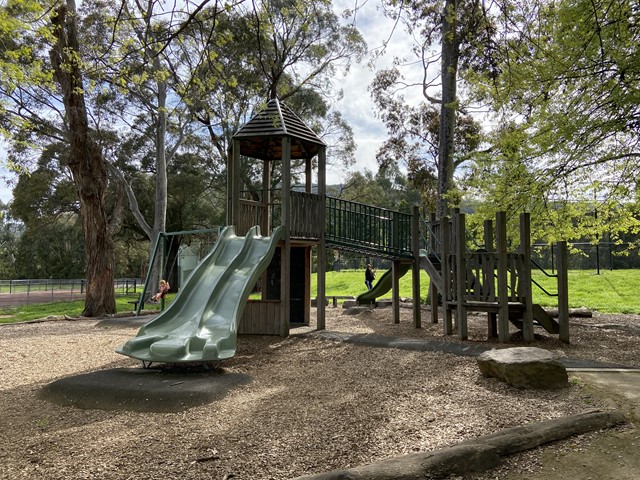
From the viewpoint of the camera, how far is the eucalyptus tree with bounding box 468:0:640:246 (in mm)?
8922

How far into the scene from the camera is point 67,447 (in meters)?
3.90

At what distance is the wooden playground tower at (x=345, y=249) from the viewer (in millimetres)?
8906

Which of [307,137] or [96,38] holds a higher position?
[96,38]

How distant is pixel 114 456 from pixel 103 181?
14335mm

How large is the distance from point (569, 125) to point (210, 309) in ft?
27.4

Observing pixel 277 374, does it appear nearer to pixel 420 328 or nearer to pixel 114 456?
pixel 114 456

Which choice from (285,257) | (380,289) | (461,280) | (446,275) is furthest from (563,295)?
(380,289)

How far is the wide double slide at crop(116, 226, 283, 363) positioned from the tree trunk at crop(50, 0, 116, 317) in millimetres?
8093

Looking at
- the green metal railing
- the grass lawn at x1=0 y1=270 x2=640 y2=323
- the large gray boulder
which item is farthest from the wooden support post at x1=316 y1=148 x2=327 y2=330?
the grass lawn at x1=0 y1=270 x2=640 y2=323

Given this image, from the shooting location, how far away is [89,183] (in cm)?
1589

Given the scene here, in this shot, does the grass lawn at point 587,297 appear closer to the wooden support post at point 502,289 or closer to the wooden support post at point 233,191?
the wooden support post at point 502,289

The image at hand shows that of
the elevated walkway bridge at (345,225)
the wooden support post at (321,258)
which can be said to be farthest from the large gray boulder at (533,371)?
the elevated walkway bridge at (345,225)

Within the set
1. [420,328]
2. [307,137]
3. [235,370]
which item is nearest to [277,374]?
[235,370]

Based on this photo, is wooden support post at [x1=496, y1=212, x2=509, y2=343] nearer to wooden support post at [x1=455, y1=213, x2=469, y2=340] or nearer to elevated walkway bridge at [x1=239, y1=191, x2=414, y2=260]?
wooden support post at [x1=455, y1=213, x2=469, y2=340]
